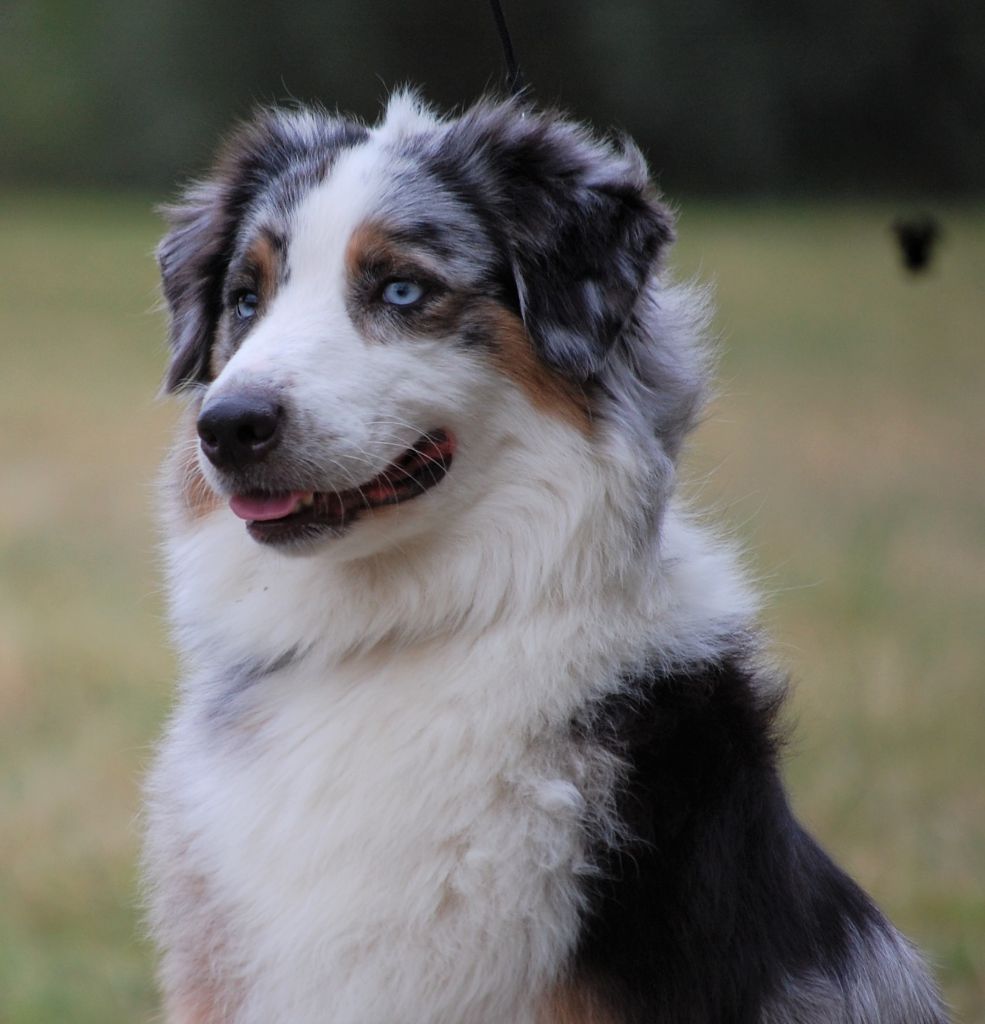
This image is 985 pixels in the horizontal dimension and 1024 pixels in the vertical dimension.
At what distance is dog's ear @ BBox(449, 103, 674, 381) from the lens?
3.12 meters

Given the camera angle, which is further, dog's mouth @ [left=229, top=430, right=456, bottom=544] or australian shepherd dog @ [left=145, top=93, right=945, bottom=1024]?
dog's mouth @ [left=229, top=430, right=456, bottom=544]

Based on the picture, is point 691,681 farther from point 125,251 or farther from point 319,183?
point 125,251

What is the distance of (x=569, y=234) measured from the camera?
318cm

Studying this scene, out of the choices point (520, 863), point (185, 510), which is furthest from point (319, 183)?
point (520, 863)

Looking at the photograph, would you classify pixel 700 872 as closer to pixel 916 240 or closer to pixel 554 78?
pixel 916 240

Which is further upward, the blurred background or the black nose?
the black nose

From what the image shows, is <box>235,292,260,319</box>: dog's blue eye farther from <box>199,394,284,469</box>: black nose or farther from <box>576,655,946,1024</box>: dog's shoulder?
<box>576,655,946,1024</box>: dog's shoulder

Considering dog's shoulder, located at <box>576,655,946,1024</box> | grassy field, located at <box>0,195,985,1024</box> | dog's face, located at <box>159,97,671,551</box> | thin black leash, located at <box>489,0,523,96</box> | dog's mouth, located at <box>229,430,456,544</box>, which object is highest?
thin black leash, located at <box>489,0,523,96</box>

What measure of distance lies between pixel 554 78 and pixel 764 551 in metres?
7.91

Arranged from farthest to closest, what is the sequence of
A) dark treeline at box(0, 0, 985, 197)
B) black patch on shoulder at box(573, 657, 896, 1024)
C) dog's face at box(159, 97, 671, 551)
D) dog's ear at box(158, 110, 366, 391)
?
dark treeline at box(0, 0, 985, 197) → dog's ear at box(158, 110, 366, 391) → dog's face at box(159, 97, 671, 551) → black patch on shoulder at box(573, 657, 896, 1024)

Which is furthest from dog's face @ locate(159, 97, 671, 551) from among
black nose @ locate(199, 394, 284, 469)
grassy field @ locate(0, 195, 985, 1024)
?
grassy field @ locate(0, 195, 985, 1024)

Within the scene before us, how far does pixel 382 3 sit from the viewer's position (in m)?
18.3

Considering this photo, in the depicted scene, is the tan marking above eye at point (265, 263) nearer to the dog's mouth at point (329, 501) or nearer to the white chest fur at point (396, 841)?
the dog's mouth at point (329, 501)

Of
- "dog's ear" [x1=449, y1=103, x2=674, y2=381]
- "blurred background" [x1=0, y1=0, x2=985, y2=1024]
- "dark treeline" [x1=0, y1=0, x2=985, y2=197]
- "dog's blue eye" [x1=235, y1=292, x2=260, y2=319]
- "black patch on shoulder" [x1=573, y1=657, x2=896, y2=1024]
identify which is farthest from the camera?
"dark treeline" [x1=0, y1=0, x2=985, y2=197]
